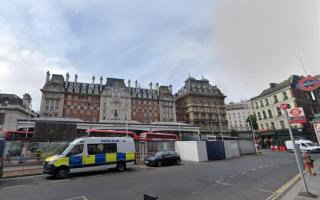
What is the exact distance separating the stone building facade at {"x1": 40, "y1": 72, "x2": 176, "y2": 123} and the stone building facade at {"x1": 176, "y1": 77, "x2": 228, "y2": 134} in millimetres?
7389

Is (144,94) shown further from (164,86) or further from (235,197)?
(235,197)

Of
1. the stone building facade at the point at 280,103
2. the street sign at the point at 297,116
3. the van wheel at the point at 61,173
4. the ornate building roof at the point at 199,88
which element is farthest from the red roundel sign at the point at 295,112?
the ornate building roof at the point at 199,88

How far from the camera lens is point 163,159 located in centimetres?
1961

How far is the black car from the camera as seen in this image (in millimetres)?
19270

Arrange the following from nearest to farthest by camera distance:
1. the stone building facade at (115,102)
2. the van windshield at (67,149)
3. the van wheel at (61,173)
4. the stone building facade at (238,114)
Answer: the van wheel at (61,173) < the van windshield at (67,149) < the stone building facade at (115,102) < the stone building facade at (238,114)

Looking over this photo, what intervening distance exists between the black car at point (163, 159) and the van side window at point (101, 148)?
5200 millimetres

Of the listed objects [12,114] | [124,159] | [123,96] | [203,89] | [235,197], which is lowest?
[235,197]

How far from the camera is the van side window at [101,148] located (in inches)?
573

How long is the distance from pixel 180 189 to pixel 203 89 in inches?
2999

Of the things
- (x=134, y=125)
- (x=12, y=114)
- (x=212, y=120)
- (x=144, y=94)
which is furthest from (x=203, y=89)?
(x=12, y=114)

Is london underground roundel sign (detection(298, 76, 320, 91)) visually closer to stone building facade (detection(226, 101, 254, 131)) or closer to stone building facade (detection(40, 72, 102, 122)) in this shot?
stone building facade (detection(40, 72, 102, 122))

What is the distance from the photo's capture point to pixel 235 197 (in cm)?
751

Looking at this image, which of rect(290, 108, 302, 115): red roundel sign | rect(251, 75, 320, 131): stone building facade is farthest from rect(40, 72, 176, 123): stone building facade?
rect(290, 108, 302, 115): red roundel sign

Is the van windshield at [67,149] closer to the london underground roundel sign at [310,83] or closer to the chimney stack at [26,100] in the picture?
the london underground roundel sign at [310,83]
